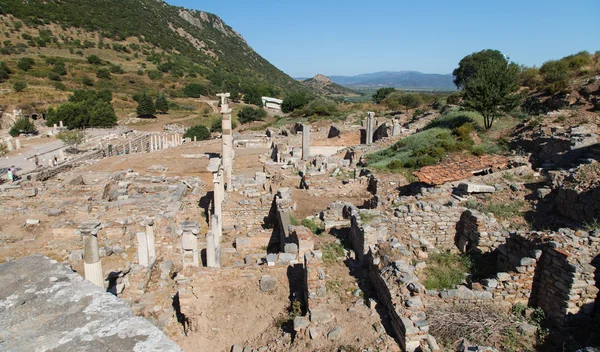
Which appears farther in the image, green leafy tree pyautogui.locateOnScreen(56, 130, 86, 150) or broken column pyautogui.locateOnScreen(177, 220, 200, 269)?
green leafy tree pyautogui.locateOnScreen(56, 130, 86, 150)

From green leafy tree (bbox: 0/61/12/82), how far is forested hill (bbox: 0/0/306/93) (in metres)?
12.4

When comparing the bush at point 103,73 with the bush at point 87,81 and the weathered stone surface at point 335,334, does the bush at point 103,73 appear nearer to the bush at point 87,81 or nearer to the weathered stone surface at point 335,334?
the bush at point 87,81

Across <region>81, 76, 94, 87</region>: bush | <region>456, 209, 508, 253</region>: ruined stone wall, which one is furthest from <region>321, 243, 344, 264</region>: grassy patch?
<region>81, 76, 94, 87</region>: bush

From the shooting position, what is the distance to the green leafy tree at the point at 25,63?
59409mm

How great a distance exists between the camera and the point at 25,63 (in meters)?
59.9

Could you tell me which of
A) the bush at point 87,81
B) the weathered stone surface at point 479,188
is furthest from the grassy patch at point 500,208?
the bush at point 87,81

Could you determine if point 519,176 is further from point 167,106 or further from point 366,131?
point 167,106

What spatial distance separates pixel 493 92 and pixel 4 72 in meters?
63.4

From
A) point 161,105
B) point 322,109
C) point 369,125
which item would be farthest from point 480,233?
point 161,105

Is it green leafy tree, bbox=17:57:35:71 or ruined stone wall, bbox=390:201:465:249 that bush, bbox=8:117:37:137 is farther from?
ruined stone wall, bbox=390:201:465:249

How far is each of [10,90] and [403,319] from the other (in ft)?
205

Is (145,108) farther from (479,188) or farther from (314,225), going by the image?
(479,188)

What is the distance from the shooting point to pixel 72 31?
7694 centimetres

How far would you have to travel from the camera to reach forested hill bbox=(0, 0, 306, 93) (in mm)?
74375
